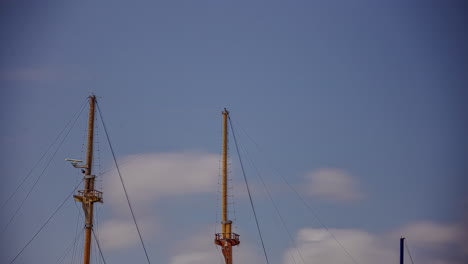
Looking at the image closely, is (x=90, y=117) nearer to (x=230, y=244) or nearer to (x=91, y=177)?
(x=91, y=177)

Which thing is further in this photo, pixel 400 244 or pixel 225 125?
pixel 400 244

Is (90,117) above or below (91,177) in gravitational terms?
above

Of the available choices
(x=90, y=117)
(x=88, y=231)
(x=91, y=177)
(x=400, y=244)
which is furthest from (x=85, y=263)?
(x=400, y=244)

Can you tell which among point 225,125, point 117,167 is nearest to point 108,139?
point 117,167

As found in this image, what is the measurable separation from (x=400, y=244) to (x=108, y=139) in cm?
3533

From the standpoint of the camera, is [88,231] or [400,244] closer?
[88,231]

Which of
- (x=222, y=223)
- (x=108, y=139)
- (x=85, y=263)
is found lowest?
(x=85, y=263)

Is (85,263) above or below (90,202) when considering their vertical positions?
below

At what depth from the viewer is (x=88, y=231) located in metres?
74.3

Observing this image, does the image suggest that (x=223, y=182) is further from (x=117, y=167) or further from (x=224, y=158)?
(x=117, y=167)

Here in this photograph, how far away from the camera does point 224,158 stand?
80688mm

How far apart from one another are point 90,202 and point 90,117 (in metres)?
8.27

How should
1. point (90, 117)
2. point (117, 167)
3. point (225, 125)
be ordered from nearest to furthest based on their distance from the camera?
point (117, 167) < point (90, 117) < point (225, 125)

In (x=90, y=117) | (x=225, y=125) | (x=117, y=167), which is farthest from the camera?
(x=225, y=125)
